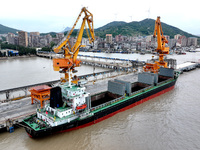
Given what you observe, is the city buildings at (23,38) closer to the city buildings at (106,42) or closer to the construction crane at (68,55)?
the city buildings at (106,42)

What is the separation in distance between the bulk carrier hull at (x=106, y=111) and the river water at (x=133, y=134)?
52cm

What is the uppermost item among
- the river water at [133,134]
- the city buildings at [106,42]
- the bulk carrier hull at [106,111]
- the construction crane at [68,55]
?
the city buildings at [106,42]

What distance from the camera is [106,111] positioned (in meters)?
16.9

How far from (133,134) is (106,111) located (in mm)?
3781

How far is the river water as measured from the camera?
42.3ft

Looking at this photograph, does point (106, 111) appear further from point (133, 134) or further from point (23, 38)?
point (23, 38)

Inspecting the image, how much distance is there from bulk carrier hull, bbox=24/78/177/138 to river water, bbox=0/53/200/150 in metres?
0.52

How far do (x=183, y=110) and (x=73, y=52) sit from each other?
15842 millimetres

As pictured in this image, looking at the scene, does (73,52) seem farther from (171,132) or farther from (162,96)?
(162,96)

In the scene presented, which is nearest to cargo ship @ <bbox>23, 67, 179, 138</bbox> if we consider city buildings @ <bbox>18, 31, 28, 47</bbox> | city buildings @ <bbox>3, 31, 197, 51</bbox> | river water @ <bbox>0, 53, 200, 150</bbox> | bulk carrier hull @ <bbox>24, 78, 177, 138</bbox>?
bulk carrier hull @ <bbox>24, 78, 177, 138</bbox>

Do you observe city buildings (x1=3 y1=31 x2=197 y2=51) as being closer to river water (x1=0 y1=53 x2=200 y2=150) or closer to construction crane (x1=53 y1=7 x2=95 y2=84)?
construction crane (x1=53 y1=7 x2=95 y2=84)

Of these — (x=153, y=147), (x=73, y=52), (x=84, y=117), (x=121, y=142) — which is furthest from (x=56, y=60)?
(x=153, y=147)

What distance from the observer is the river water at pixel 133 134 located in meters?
12.9

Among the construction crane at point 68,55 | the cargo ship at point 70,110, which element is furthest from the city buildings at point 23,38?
the cargo ship at point 70,110
